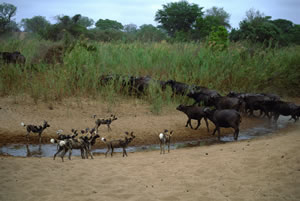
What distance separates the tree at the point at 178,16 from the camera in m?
36.8

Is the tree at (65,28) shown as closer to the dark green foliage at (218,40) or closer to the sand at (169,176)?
the dark green foliage at (218,40)

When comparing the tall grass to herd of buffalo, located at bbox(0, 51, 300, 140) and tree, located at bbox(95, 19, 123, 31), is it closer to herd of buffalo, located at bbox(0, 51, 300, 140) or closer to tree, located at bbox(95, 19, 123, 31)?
herd of buffalo, located at bbox(0, 51, 300, 140)

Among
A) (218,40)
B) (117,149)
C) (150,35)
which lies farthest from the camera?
(150,35)

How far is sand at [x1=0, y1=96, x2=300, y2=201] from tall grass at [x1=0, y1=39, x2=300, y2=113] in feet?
13.8

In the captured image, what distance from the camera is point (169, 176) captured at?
516 centimetres

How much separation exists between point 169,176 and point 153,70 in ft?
26.9

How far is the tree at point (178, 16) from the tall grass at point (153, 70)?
22.1 metres

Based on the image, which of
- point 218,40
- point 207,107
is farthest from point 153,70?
point 218,40

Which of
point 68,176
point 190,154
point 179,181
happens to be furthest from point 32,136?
point 179,181

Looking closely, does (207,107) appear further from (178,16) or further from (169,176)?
(178,16)

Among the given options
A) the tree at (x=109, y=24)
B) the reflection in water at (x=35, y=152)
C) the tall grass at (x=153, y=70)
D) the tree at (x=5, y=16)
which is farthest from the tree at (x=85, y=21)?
the reflection in water at (x=35, y=152)

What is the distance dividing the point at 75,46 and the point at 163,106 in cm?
491

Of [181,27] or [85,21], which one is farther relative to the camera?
[85,21]

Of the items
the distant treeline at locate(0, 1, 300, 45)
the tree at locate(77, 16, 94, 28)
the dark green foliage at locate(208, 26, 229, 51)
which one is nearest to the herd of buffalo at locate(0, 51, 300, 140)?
the dark green foliage at locate(208, 26, 229, 51)
